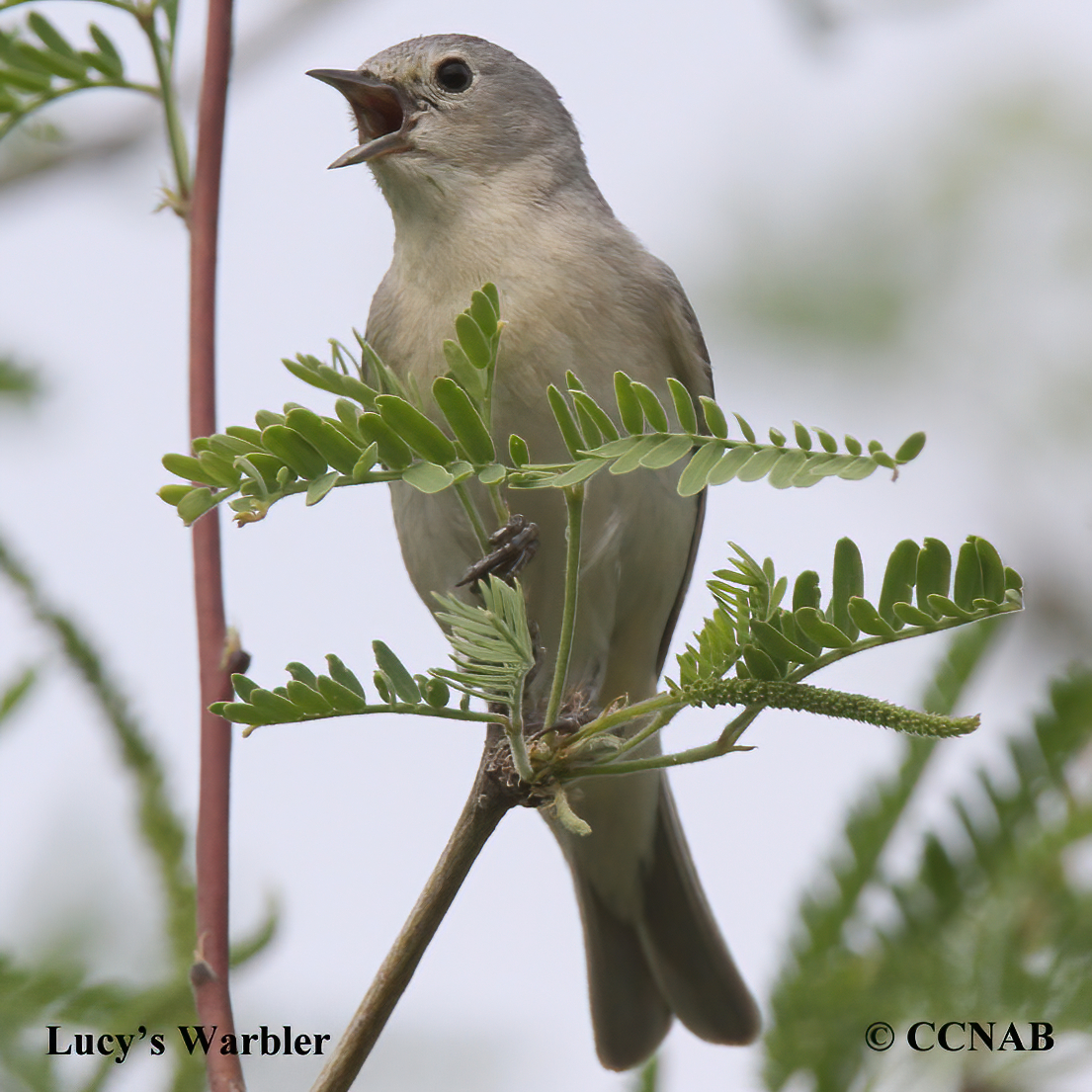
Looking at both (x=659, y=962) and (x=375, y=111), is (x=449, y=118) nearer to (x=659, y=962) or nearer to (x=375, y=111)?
(x=375, y=111)

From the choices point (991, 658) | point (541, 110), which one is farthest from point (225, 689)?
point (541, 110)

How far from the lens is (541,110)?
5.10m

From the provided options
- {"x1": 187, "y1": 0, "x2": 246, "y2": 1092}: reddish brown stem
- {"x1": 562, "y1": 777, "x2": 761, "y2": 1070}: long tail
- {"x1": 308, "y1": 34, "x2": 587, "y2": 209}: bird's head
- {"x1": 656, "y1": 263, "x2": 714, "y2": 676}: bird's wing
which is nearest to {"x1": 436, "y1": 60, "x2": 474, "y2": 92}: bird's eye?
{"x1": 308, "y1": 34, "x2": 587, "y2": 209}: bird's head

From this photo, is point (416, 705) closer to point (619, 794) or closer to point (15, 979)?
point (15, 979)

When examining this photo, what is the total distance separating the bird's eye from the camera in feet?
15.0

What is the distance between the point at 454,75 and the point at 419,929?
352cm

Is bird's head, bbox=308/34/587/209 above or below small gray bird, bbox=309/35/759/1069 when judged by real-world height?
above

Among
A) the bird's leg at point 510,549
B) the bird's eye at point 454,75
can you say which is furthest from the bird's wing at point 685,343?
the bird's leg at point 510,549

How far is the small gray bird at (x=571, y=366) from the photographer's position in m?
3.87

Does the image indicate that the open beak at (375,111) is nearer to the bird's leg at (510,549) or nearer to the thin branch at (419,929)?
the bird's leg at (510,549)

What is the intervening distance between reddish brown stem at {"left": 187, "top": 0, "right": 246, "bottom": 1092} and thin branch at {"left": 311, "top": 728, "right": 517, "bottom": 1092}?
187 mm

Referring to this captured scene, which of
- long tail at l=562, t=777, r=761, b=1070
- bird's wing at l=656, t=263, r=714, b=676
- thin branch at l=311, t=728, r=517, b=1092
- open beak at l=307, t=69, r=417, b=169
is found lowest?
long tail at l=562, t=777, r=761, b=1070

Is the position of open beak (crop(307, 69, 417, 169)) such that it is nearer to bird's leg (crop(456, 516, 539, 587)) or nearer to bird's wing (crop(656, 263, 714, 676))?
bird's wing (crop(656, 263, 714, 676))

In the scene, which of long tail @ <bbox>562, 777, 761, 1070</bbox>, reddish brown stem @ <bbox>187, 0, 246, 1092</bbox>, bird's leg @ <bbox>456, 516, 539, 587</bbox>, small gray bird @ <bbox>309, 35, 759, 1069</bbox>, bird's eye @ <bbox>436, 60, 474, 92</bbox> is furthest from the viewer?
long tail @ <bbox>562, 777, 761, 1070</bbox>
